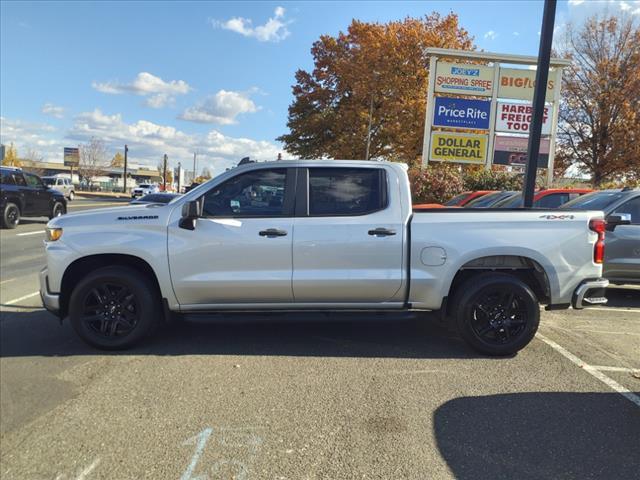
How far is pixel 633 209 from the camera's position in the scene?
23.3 ft

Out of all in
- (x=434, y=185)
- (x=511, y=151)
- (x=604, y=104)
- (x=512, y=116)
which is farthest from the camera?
(x=604, y=104)

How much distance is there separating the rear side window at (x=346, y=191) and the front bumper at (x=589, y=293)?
2063 millimetres

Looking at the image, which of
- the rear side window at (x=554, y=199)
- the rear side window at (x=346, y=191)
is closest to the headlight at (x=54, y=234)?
the rear side window at (x=346, y=191)

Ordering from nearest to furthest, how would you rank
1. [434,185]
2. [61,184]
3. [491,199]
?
1. [491,199]
2. [434,185]
3. [61,184]

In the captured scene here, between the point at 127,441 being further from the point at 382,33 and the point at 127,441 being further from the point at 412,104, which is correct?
the point at 382,33

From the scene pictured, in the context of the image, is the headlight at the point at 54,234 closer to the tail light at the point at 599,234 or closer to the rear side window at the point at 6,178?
the tail light at the point at 599,234

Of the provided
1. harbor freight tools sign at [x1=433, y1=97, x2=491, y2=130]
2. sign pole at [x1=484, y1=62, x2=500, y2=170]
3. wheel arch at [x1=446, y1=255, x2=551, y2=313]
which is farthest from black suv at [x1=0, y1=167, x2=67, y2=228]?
wheel arch at [x1=446, y1=255, x2=551, y2=313]

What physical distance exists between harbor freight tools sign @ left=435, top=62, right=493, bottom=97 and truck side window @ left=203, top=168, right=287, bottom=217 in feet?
44.9

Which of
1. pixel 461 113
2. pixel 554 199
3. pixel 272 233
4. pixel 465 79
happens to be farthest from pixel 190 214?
pixel 465 79

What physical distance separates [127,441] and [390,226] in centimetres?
281

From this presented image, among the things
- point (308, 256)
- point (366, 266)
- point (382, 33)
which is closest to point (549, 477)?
point (366, 266)

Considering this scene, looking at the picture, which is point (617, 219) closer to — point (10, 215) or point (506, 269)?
point (506, 269)

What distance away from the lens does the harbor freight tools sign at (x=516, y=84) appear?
1692cm

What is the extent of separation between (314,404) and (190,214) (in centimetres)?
202
